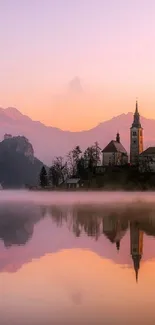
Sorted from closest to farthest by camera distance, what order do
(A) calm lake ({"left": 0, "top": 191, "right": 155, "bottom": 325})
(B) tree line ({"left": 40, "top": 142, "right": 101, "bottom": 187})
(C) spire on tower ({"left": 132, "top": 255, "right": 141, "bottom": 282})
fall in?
(A) calm lake ({"left": 0, "top": 191, "right": 155, "bottom": 325}) → (C) spire on tower ({"left": 132, "top": 255, "right": 141, "bottom": 282}) → (B) tree line ({"left": 40, "top": 142, "right": 101, "bottom": 187})

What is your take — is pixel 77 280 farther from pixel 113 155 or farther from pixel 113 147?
pixel 113 147

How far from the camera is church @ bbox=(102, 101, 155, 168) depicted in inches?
6722

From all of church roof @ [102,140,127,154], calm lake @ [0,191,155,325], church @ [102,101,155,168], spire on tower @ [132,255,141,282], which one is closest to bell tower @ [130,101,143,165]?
church @ [102,101,155,168]

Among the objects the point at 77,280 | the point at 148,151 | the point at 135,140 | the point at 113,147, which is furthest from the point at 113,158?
the point at 77,280

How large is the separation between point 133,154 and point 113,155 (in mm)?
8763

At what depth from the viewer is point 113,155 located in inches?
7160

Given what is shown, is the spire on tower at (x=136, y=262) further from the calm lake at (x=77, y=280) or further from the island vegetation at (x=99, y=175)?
the island vegetation at (x=99, y=175)

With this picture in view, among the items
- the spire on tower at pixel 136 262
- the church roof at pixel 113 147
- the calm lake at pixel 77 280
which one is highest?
the church roof at pixel 113 147

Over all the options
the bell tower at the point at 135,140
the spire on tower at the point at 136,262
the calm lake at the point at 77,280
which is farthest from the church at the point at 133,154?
the spire on tower at the point at 136,262

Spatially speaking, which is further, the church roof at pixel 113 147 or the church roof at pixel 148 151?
the church roof at pixel 113 147

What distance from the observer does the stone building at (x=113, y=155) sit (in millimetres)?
181375

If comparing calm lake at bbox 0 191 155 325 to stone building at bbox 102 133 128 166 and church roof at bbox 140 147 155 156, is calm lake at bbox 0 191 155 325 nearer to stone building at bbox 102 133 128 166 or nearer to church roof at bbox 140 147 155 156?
church roof at bbox 140 147 155 156

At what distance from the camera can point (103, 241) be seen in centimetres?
2789

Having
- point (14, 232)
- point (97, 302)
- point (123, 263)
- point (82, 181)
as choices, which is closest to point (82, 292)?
point (97, 302)
